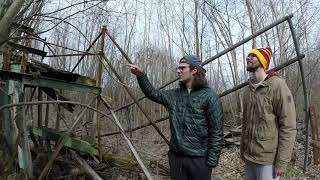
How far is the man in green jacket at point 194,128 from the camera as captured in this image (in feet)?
11.4

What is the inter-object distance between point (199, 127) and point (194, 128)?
5 centimetres

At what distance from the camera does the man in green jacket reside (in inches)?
136

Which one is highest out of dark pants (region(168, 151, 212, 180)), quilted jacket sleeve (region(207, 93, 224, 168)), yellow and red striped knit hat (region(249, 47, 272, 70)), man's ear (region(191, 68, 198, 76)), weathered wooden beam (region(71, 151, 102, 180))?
yellow and red striped knit hat (region(249, 47, 272, 70))

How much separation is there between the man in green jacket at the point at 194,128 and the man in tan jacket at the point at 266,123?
0.29 m

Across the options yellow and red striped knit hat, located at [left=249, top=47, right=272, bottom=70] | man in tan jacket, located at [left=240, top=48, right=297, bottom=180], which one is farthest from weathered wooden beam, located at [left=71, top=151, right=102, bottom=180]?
yellow and red striped knit hat, located at [left=249, top=47, right=272, bottom=70]

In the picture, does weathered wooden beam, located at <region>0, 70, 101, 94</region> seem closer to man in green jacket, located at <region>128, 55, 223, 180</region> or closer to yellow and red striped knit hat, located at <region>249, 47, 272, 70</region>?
man in green jacket, located at <region>128, 55, 223, 180</region>

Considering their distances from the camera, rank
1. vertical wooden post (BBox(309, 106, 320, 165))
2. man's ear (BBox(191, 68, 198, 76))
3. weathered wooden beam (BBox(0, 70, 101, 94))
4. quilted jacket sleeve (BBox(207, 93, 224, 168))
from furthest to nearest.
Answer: vertical wooden post (BBox(309, 106, 320, 165)) < weathered wooden beam (BBox(0, 70, 101, 94)) < man's ear (BBox(191, 68, 198, 76)) < quilted jacket sleeve (BBox(207, 93, 224, 168))

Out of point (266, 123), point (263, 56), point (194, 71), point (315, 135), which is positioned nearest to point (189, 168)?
point (266, 123)

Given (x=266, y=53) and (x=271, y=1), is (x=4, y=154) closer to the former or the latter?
(x=266, y=53)

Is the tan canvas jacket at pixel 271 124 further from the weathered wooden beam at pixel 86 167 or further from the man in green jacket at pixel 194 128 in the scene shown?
the weathered wooden beam at pixel 86 167

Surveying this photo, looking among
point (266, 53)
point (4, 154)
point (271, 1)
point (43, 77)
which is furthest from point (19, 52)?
point (271, 1)

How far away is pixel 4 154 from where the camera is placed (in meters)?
5.81

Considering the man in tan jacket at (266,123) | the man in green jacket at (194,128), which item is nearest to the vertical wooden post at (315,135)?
the man in tan jacket at (266,123)

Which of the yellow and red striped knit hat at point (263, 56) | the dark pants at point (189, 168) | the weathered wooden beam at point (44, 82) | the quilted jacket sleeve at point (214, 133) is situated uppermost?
the weathered wooden beam at point (44, 82)
